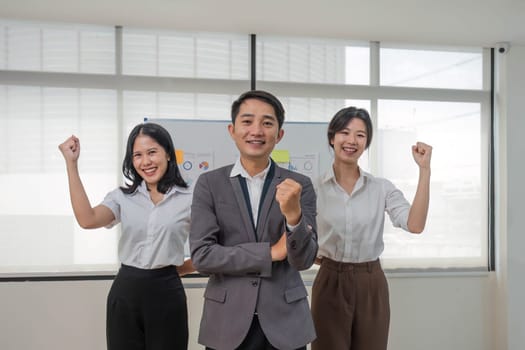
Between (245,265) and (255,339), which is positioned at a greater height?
(245,265)

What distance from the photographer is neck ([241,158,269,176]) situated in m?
1.63

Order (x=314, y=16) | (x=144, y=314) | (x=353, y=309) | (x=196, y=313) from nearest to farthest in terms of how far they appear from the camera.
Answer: (x=144, y=314), (x=353, y=309), (x=314, y=16), (x=196, y=313)

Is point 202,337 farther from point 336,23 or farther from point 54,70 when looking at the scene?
point 54,70

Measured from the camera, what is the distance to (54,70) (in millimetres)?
3459

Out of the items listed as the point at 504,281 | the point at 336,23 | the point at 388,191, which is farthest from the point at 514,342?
the point at 336,23

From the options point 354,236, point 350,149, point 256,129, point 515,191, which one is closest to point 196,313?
point 354,236

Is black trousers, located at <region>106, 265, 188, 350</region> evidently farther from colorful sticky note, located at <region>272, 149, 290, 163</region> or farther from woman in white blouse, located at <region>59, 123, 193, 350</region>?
colorful sticky note, located at <region>272, 149, 290, 163</region>

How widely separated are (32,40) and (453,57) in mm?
3588

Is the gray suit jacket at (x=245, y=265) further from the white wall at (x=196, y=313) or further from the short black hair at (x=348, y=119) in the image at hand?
the white wall at (x=196, y=313)

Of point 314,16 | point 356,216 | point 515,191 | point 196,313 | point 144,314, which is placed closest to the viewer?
point 144,314

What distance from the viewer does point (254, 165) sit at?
64.6 inches

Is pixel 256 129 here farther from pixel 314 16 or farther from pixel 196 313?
pixel 196 313

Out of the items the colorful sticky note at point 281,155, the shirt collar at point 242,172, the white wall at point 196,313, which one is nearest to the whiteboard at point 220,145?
the colorful sticky note at point 281,155

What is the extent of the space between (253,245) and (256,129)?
0.42m
